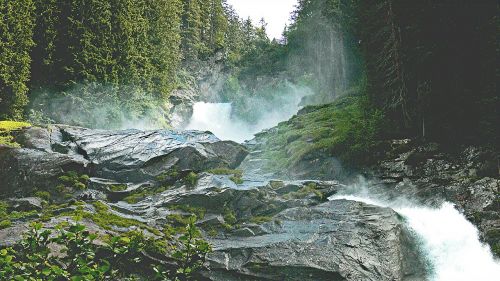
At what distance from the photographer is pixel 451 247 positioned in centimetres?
1313

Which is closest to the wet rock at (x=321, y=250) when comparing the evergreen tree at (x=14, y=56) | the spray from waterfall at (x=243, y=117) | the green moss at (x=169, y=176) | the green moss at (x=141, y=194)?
the green moss at (x=141, y=194)

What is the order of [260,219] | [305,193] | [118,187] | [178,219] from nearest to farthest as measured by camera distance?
[178,219], [260,219], [305,193], [118,187]

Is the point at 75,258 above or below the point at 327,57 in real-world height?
below

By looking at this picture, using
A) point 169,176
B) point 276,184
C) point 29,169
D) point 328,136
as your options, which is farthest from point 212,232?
point 328,136

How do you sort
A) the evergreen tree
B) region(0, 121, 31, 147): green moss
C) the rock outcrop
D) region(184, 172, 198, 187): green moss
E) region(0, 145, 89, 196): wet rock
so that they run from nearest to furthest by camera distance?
region(0, 145, 89, 196): wet rock, the rock outcrop, region(184, 172, 198, 187): green moss, region(0, 121, 31, 147): green moss, the evergreen tree

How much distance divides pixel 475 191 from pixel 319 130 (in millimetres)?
8964

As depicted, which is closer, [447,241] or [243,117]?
[447,241]

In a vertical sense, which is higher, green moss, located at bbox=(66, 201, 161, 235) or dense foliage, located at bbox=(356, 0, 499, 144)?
dense foliage, located at bbox=(356, 0, 499, 144)

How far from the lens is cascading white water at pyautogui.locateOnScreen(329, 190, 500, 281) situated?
1248cm

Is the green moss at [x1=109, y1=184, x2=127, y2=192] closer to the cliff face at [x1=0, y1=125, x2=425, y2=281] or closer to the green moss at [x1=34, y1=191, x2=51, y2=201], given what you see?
the cliff face at [x1=0, y1=125, x2=425, y2=281]

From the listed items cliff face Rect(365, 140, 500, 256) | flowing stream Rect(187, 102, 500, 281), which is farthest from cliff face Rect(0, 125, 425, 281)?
cliff face Rect(365, 140, 500, 256)

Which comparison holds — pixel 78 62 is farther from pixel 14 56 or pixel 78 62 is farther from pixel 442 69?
pixel 442 69

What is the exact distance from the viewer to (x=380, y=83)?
69.3ft

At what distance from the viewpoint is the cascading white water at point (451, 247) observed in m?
12.5
